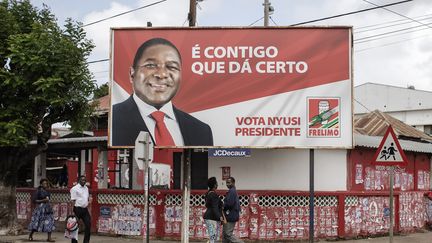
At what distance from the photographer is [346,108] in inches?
535

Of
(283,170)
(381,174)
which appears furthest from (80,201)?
(381,174)

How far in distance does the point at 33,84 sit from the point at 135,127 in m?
3.30

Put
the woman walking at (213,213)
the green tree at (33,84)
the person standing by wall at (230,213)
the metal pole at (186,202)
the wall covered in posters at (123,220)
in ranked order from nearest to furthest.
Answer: the woman walking at (213,213), the person standing by wall at (230,213), the metal pole at (186,202), the green tree at (33,84), the wall covered in posters at (123,220)

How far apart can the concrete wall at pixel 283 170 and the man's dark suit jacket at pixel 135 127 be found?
2723 mm

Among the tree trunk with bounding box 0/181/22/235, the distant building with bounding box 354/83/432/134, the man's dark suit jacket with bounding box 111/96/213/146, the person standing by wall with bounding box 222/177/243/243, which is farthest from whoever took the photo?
the distant building with bounding box 354/83/432/134

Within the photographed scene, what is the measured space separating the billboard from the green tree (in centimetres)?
221

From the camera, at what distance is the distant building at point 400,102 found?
52875mm

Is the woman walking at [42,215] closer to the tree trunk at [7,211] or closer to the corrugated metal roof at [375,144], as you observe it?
the tree trunk at [7,211]

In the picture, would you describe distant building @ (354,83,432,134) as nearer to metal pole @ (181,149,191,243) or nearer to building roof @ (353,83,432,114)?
building roof @ (353,83,432,114)

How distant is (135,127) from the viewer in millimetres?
14078

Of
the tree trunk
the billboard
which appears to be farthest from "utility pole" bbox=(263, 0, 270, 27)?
the tree trunk

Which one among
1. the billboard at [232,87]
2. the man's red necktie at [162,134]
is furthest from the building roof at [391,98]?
the man's red necktie at [162,134]

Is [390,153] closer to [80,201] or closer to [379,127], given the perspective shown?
[80,201]

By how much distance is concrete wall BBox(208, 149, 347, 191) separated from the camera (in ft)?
53.4
